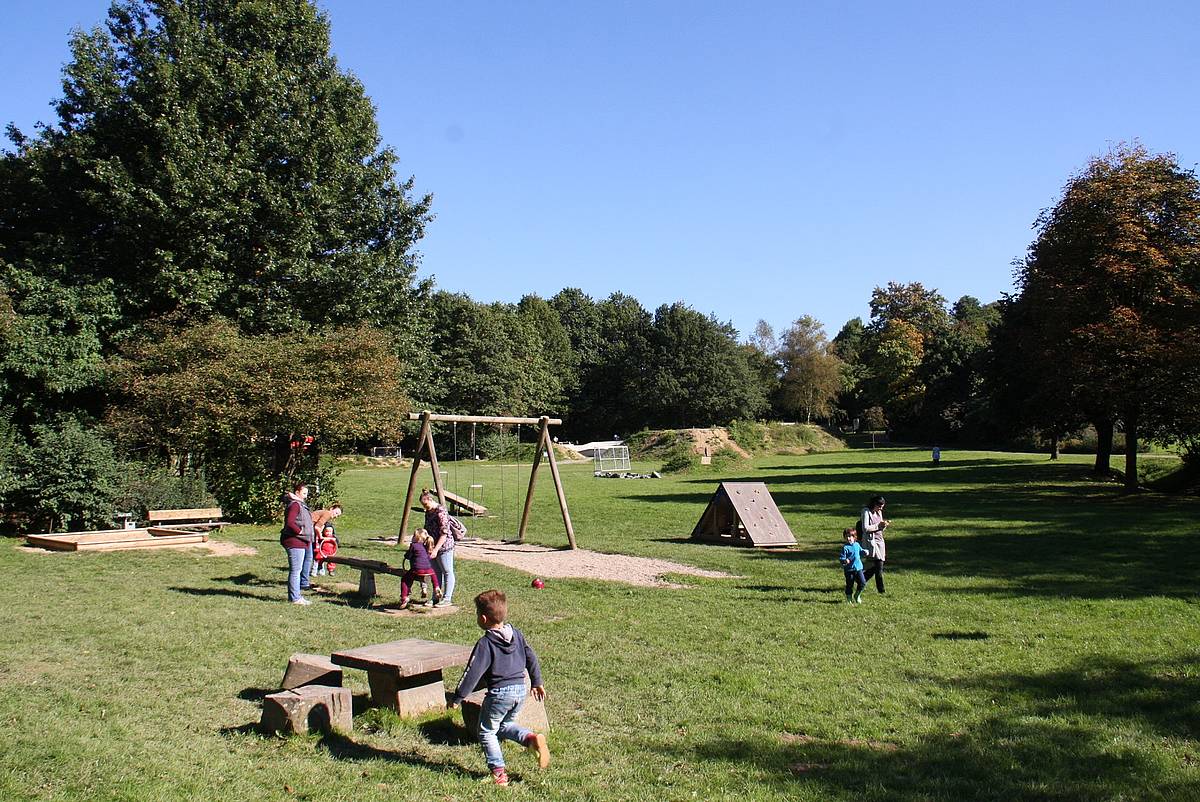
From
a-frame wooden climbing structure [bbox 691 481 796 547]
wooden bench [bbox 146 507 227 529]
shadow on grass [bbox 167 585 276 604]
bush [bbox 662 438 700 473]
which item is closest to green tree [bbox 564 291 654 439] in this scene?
bush [bbox 662 438 700 473]

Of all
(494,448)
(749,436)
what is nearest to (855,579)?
(494,448)

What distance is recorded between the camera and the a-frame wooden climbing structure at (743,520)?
1962cm

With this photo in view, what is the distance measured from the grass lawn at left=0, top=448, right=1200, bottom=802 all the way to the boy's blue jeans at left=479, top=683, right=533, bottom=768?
255 mm

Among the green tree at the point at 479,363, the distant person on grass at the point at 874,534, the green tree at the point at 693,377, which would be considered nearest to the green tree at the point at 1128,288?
the distant person on grass at the point at 874,534

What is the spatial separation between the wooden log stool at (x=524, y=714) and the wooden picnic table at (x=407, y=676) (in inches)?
21.8

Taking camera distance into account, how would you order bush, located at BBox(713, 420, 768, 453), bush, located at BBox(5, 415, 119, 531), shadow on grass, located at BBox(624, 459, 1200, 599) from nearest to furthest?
shadow on grass, located at BBox(624, 459, 1200, 599)
bush, located at BBox(5, 415, 119, 531)
bush, located at BBox(713, 420, 768, 453)

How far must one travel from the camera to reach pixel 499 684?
6.15 metres

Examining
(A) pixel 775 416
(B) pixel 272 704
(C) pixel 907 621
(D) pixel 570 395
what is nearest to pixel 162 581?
(B) pixel 272 704

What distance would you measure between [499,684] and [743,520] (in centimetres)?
1407

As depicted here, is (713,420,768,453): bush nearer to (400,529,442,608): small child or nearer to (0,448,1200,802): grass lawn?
(0,448,1200,802): grass lawn

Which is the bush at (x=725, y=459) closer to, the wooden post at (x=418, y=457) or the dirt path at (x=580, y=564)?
the dirt path at (x=580, y=564)

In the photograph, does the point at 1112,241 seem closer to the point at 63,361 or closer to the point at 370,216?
the point at 370,216

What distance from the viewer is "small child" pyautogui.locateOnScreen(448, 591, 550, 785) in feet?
20.1

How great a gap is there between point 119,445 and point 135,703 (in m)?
15.8
